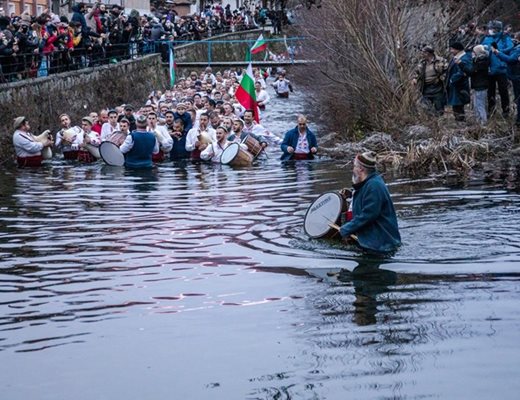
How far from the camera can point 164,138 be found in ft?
94.0

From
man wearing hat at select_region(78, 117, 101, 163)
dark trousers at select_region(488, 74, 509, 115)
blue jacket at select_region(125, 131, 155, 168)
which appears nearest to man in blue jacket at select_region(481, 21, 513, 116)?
dark trousers at select_region(488, 74, 509, 115)

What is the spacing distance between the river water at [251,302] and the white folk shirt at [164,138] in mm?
8130

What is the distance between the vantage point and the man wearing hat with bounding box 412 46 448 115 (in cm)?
2547

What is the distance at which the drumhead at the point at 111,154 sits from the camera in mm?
26938

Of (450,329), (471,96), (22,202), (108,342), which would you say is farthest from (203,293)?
(471,96)

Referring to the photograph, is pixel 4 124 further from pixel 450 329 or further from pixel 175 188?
pixel 450 329

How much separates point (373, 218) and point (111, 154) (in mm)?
13774

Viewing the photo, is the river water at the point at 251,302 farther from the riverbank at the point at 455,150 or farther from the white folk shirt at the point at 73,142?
the white folk shirt at the point at 73,142

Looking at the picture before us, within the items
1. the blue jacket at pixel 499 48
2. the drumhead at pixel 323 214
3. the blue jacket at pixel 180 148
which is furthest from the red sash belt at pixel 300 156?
the drumhead at pixel 323 214

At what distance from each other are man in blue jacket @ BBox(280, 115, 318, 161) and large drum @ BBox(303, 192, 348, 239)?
464 inches

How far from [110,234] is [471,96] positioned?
42.0ft

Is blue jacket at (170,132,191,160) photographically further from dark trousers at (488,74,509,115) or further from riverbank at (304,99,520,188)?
dark trousers at (488,74,509,115)

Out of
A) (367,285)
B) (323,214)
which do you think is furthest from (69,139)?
(367,285)

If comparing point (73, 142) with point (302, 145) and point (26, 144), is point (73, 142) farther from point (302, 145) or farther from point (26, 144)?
point (302, 145)
